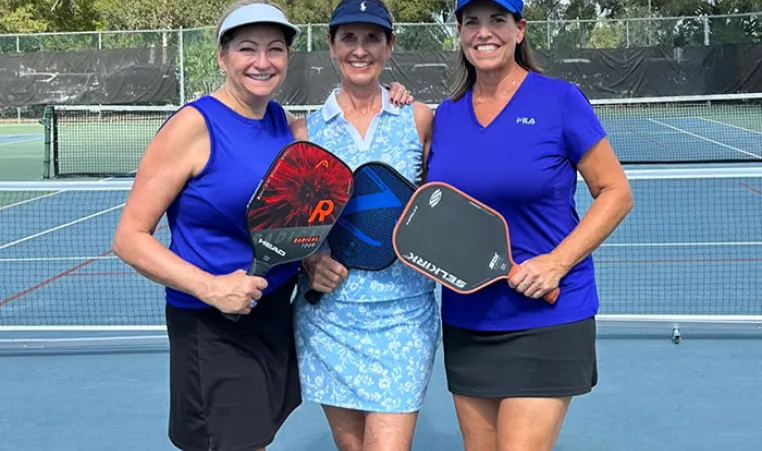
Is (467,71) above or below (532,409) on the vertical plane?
above

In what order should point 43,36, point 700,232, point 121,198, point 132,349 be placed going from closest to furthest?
point 132,349
point 700,232
point 121,198
point 43,36

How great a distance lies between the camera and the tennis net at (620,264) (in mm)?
6109

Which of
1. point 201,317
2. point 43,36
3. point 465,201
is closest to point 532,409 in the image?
point 465,201

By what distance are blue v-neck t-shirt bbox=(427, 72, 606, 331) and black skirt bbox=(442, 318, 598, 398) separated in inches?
1.4

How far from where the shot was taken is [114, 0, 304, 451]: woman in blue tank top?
2480mm

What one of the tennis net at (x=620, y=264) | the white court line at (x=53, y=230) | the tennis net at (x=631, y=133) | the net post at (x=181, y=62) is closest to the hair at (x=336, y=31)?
the tennis net at (x=620, y=264)

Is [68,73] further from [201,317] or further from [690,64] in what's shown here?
[201,317]

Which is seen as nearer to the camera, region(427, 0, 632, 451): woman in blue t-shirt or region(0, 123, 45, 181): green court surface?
region(427, 0, 632, 451): woman in blue t-shirt

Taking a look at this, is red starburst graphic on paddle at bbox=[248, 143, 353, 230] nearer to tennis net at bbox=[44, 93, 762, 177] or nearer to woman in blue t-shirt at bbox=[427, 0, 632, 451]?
woman in blue t-shirt at bbox=[427, 0, 632, 451]

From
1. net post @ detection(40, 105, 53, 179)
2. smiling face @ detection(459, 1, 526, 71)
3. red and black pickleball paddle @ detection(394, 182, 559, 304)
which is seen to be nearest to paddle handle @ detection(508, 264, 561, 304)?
red and black pickleball paddle @ detection(394, 182, 559, 304)

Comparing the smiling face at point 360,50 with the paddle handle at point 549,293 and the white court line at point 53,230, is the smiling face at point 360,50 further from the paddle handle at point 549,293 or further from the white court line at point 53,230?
the white court line at point 53,230

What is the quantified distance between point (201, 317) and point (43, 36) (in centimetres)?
2833

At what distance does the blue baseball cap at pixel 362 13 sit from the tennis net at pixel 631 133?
29.5ft

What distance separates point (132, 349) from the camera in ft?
18.9
